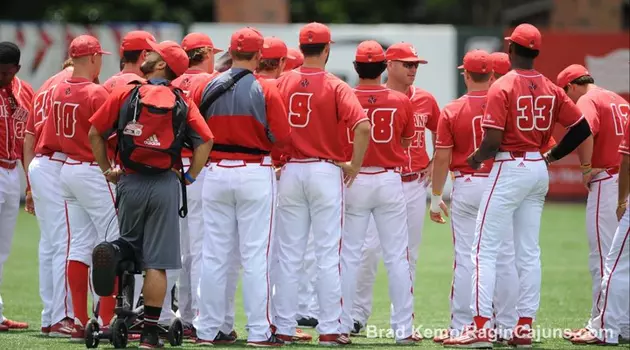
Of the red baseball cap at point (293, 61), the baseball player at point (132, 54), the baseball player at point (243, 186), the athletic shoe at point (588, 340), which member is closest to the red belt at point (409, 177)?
the baseball player at point (243, 186)

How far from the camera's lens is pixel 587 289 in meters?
Result: 14.9

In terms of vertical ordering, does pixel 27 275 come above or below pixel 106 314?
below

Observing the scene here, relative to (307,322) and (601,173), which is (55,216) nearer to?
(307,322)

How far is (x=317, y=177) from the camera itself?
10266mm

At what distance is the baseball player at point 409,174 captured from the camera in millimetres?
11328

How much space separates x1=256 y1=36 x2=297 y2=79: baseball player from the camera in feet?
37.4

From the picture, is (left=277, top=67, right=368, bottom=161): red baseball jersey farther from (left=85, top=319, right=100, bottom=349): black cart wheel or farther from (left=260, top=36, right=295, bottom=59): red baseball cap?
(left=85, top=319, right=100, bottom=349): black cart wheel

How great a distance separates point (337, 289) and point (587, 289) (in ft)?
18.2

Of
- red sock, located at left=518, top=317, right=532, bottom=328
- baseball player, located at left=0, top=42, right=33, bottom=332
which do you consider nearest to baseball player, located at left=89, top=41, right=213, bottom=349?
baseball player, located at left=0, top=42, right=33, bottom=332

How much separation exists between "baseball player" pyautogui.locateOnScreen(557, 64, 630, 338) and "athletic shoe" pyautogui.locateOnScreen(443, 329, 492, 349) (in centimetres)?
145

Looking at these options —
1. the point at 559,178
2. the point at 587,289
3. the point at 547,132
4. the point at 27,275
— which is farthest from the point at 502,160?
the point at 559,178

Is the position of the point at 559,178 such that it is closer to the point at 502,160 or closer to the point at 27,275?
the point at 27,275

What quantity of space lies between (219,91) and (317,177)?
1101 mm

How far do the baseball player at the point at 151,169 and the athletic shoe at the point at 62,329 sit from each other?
1383 mm
